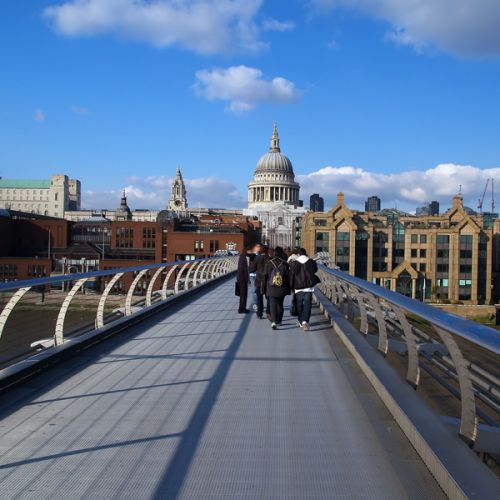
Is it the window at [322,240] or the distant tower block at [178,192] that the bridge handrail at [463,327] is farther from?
the distant tower block at [178,192]

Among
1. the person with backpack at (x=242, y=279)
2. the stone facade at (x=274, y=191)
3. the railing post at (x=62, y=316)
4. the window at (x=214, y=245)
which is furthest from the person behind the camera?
the stone facade at (x=274, y=191)

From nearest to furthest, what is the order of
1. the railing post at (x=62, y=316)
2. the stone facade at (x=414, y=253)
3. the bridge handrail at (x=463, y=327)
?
the bridge handrail at (x=463, y=327)
the railing post at (x=62, y=316)
the stone facade at (x=414, y=253)

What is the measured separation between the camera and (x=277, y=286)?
9.57 m

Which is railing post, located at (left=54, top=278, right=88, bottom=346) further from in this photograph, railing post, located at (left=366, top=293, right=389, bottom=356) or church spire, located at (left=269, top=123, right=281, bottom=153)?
church spire, located at (left=269, top=123, right=281, bottom=153)

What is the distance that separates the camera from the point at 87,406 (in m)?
4.79

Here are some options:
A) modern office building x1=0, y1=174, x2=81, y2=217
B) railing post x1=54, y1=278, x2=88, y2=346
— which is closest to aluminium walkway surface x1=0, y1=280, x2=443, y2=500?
railing post x1=54, y1=278, x2=88, y2=346

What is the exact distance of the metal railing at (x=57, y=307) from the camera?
515 centimetres

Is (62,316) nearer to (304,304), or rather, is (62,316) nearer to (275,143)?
(304,304)

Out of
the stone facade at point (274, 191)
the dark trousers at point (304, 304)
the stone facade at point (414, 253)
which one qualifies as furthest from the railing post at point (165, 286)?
the stone facade at point (274, 191)

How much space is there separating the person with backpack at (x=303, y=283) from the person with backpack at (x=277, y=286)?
0.45 feet

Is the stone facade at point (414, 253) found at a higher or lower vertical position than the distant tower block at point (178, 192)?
lower

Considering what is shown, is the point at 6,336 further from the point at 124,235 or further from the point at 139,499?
the point at 124,235

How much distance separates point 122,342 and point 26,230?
6739cm

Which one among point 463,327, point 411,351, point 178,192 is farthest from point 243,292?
point 178,192
